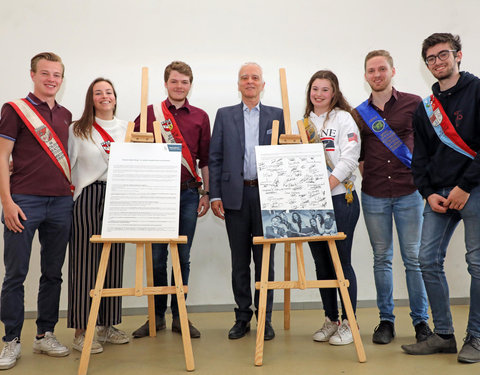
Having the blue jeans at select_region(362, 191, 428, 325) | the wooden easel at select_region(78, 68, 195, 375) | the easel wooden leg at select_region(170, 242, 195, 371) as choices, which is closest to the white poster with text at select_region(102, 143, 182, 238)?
the wooden easel at select_region(78, 68, 195, 375)

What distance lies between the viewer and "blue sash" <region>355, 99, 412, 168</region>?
2.75m

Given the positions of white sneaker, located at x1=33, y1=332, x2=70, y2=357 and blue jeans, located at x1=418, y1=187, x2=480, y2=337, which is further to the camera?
white sneaker, located at x1=33, y1=332, x2=70, y2=357

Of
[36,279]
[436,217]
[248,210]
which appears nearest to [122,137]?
[248,210]

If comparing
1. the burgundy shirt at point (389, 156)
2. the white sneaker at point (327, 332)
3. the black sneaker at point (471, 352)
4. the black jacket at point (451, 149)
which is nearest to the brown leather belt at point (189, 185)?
the burgundy shirt at point (389, 156)

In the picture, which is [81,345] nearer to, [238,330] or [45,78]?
[238,330]

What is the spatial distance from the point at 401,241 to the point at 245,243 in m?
0.97

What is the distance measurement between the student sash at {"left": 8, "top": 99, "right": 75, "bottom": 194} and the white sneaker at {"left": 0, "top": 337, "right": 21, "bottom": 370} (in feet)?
3.10

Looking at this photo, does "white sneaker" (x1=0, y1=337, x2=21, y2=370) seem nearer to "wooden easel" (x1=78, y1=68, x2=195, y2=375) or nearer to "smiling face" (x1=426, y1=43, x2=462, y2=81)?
"wooden easel" (x1=78, y1=68, x2=195, y2=375)

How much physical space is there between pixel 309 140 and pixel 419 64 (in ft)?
6.13

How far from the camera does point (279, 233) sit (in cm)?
242

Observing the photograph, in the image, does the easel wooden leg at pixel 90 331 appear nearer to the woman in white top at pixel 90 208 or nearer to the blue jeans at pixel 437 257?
the woman in white top at pixel 90 208

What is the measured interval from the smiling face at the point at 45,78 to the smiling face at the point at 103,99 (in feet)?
0.76

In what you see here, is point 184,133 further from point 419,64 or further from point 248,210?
point 419,64
